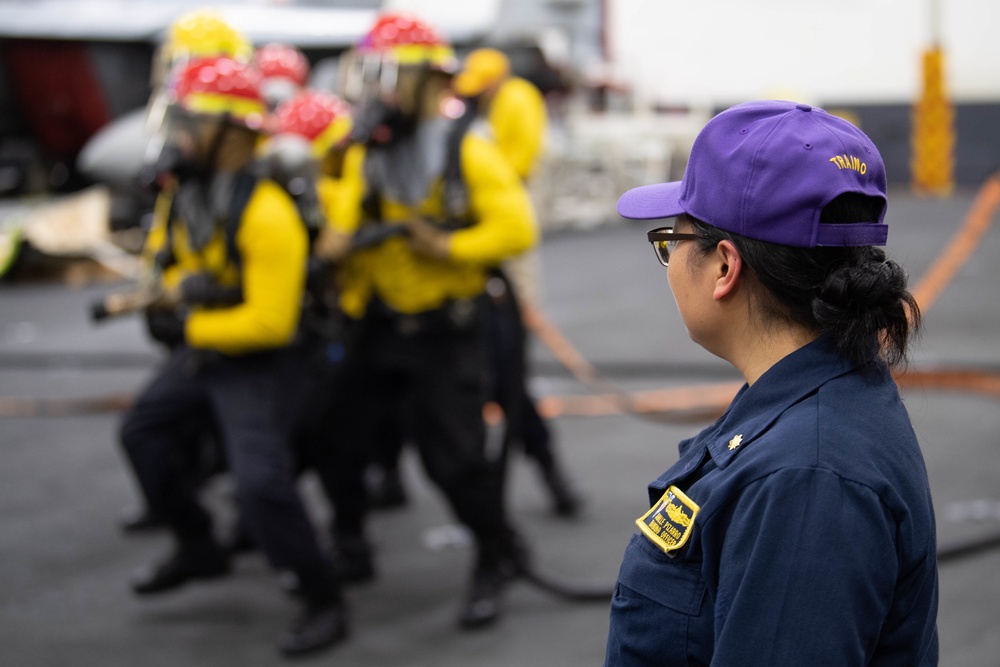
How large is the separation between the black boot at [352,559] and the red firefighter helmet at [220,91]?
5.04 feet

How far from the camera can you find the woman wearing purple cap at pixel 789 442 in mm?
1102

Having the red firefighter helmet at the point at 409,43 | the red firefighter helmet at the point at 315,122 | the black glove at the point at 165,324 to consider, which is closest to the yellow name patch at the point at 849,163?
the red firefighter helmet at the point at 409,43

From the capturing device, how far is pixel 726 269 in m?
1.28

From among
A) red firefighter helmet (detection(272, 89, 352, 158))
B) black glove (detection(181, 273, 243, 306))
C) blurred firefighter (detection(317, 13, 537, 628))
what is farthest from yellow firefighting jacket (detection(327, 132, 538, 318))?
red firefighter helmet (detection(272, 89, 352, 158))

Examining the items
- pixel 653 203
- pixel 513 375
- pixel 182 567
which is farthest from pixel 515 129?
pixel 653 203

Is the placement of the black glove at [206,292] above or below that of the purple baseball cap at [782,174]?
below

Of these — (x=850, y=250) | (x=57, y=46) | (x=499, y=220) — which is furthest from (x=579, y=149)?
(x=850, y=250)

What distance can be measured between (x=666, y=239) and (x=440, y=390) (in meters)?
2.22

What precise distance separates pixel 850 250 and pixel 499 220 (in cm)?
233

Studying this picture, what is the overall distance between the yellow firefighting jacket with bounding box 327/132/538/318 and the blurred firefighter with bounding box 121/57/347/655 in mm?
225

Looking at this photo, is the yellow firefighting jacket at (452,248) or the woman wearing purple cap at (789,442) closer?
the woman wearing purple cap at (789,442)

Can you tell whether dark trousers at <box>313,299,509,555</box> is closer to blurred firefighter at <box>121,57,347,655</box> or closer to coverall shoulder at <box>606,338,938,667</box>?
blurred firefighter at <box>121,57,347,655</box>

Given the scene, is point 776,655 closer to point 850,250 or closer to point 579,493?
point 850,250

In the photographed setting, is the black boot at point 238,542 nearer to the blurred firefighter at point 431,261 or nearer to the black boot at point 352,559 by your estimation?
the black boot at point 352,559
